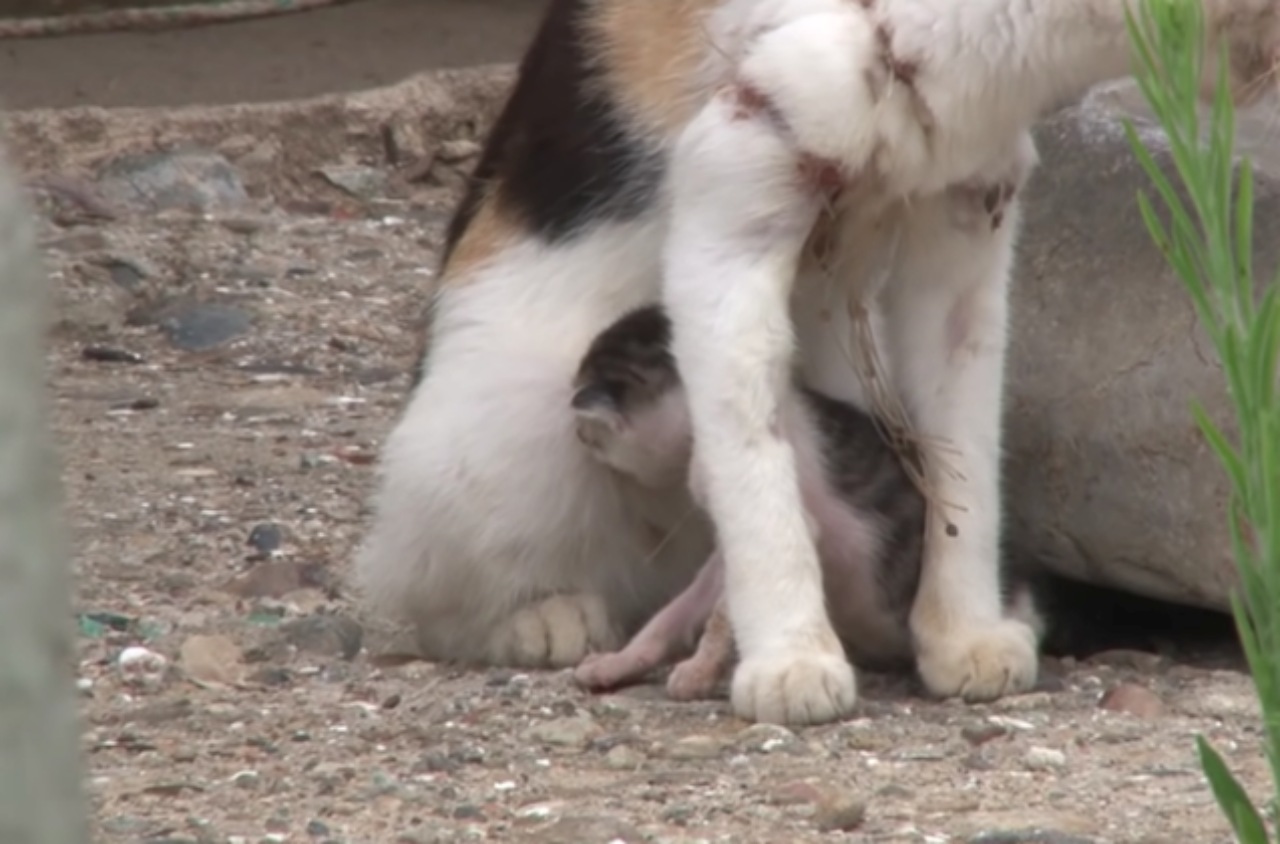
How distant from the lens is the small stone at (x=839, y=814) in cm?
239

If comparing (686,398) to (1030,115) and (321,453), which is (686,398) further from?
(321,453)

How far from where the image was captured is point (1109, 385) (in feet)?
11.1

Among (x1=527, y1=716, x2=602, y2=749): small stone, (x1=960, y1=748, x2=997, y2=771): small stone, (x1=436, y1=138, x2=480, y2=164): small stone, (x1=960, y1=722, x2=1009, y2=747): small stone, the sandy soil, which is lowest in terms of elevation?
(x1=960, y1=748, x2=997, y2=771): small stone

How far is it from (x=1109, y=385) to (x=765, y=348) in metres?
0.75

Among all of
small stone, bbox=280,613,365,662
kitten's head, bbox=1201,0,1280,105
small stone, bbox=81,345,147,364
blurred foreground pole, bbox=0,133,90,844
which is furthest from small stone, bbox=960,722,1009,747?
small stone, bbox=81,345,147,364

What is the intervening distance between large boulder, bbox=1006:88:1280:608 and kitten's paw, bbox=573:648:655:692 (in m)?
0.75

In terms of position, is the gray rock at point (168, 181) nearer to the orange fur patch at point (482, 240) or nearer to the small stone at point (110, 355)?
the small stone at point (110, 355)

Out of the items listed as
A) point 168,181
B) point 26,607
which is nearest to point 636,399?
point 26,607

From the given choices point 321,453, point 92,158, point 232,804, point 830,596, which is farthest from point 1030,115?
point 92,158

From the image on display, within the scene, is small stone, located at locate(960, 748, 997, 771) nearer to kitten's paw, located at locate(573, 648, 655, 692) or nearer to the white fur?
the white fur

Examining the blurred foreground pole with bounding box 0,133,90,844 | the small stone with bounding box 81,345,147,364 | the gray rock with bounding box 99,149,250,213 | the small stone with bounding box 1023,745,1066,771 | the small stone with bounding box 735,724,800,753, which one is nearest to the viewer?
the blurred foreground pole with bounding box 0,133,90,844

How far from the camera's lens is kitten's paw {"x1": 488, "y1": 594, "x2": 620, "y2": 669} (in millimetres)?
3334

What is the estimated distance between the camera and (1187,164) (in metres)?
1.00

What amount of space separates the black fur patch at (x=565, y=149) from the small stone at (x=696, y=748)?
0.87m
